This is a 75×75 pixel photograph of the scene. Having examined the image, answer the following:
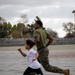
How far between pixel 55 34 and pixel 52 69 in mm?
141062

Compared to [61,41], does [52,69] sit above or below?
above

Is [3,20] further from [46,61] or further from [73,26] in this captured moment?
[46,61]

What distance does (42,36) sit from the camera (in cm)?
995

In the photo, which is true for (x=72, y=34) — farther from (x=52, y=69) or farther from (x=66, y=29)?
(x=52, y=69)

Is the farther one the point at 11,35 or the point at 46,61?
the point at 11,35

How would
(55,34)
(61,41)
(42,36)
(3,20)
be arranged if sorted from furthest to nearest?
(55,34), (3,20), (61,41), (42,36)

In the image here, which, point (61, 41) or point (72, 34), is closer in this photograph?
point (61, 41)

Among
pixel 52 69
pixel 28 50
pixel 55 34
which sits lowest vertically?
pixel 55 34

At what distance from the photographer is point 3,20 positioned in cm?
12462

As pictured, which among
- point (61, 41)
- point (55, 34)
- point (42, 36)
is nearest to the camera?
point (42, 36)

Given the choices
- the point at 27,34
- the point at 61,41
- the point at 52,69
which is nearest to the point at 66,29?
the point at 27,34

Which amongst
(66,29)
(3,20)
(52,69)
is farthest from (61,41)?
(52,69)

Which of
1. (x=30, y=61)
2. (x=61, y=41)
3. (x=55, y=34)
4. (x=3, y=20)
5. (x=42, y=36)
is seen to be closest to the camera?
(x=30, y=61)

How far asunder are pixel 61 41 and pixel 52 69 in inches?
3199
